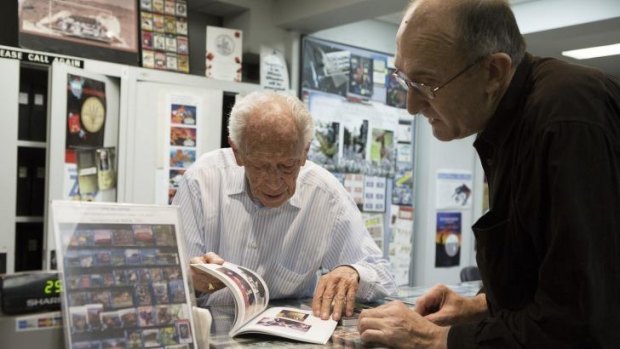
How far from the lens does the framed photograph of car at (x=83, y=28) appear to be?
313cm

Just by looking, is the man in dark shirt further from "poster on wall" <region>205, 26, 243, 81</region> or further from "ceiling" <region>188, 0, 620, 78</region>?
"poster on wall" <region>205, 26, 243, 81</region>

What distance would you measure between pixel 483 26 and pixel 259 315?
2.57 ft

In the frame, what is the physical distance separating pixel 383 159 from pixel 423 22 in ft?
12.6

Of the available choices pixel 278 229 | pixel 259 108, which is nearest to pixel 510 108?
pixel 259 108

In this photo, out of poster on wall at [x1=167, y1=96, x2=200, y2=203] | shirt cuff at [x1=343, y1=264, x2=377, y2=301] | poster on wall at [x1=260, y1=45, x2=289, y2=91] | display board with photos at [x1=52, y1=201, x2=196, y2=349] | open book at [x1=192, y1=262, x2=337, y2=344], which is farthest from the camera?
poster on wall at [x1=260, y1=45, x2=289, y2=91]

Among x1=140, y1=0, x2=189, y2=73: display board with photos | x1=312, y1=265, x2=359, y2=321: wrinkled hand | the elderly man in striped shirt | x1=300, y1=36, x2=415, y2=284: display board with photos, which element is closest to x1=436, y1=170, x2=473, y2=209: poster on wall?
x1=300, y1=36, x2=415, y2=284: display board with photos

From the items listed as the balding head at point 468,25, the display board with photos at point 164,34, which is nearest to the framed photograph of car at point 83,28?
the display board with photos at point 164,34

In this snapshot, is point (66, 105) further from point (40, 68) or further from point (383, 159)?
point (383, 159)

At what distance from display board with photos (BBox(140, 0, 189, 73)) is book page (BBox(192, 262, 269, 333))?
8.07 ft

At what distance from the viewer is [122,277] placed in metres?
0.94

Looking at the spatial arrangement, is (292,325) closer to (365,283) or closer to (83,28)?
(365,283)

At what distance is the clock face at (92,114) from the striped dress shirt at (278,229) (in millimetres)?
1424

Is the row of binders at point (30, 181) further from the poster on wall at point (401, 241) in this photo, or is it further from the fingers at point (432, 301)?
the poster on wall at point (401, 241)

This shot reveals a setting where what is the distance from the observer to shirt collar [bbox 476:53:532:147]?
1072 mm
